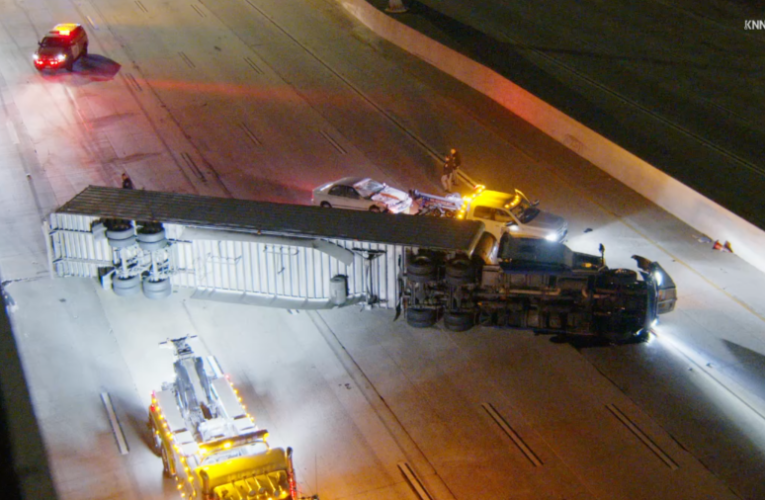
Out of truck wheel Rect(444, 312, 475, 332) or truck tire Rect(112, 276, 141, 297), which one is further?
truck tire Rect(112, 276, 141, 297)

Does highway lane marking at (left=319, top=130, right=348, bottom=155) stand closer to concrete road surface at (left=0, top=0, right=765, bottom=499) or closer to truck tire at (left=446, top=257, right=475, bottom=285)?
concrete road surface at (left=0, top=0, right=765, bottom=499)

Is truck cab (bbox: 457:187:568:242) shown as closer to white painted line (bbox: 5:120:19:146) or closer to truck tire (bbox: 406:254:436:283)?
truck tire (bbox: 406:254:436:283)

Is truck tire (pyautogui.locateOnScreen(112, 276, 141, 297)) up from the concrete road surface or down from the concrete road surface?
up

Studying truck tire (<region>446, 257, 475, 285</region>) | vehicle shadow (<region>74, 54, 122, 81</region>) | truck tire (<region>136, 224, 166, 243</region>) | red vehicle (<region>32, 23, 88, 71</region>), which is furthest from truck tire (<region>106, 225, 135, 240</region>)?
red vehicle (<region>32, 23, 88, 71</region>)

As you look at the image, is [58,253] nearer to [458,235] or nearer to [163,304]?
[163,304]

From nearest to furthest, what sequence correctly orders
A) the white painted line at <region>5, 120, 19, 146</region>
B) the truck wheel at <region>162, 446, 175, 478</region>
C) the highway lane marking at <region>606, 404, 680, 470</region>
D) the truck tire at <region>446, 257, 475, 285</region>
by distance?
the truck wheel at <region>162, 446, 175, 478</region>, the highway lane marking at <region>606, 404, 680, 470</region>, the truck tire at <region>446, 257, 475, 285</region>, the white painted line at <region>5, 120, 19, 146</region>

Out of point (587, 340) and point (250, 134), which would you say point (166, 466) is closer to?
point (587, 340)

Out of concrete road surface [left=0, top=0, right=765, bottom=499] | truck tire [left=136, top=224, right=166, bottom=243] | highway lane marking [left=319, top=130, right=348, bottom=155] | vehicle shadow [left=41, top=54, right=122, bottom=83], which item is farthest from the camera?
vehicle shadow [left=41, top=54, right=122, bottom=83]

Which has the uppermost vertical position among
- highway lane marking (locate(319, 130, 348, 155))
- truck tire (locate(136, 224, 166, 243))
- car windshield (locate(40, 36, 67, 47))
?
truck tire (locate(136, 224, 166, 243))
